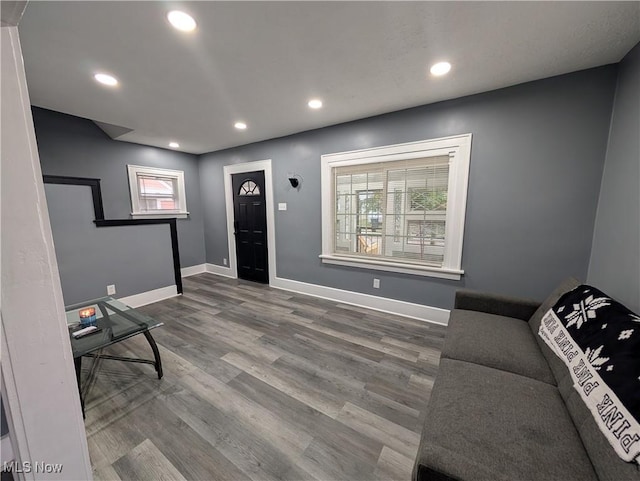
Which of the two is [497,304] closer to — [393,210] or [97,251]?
[393,210]

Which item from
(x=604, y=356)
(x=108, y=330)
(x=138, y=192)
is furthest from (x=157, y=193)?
(x=604, y=356)

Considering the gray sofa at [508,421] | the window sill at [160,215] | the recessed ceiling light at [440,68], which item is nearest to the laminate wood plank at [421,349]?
the gray sofa at [508,421]

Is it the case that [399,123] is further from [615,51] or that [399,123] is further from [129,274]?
[129,274]

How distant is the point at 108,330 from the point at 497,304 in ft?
10.0

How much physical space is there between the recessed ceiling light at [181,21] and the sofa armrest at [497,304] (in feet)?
8.94

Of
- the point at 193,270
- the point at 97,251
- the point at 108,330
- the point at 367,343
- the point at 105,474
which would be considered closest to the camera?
the point at 105,474

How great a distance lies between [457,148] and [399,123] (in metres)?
0.69

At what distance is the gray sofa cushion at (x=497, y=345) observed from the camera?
138 centimetres

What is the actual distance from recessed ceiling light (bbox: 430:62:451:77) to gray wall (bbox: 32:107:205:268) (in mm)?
3672

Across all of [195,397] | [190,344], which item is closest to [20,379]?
[195,397]

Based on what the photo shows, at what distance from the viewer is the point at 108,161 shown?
3627 millimetres

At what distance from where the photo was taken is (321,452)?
1353 mm

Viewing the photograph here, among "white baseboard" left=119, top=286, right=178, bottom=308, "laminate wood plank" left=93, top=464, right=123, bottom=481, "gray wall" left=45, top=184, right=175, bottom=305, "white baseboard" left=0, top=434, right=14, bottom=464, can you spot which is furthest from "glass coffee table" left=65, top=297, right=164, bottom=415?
"white baseboard" left=0, top=434, right=14, bottom=464

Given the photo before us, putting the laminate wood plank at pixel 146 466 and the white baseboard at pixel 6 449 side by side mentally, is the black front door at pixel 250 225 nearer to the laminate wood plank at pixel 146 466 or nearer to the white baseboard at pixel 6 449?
the laminate wood plank at pixel 146 466
